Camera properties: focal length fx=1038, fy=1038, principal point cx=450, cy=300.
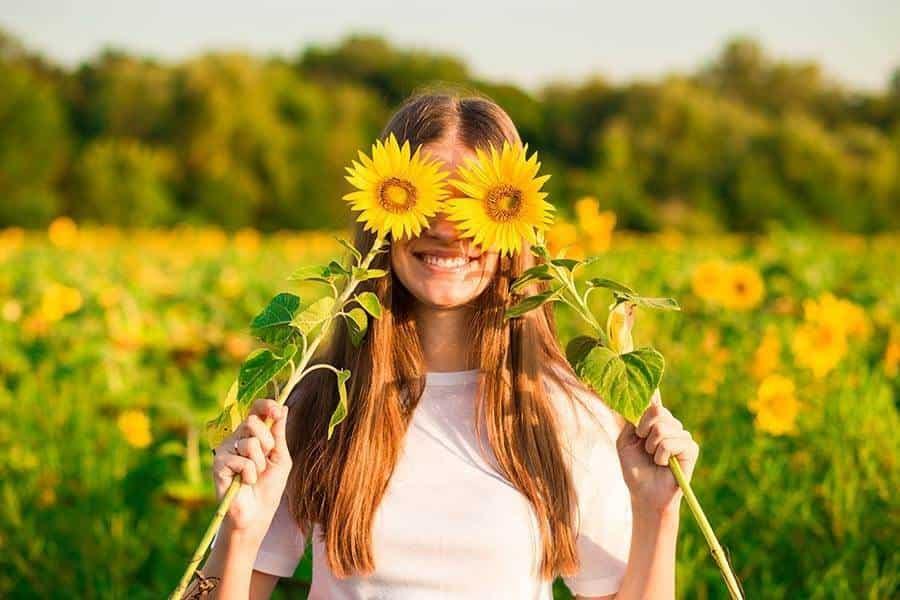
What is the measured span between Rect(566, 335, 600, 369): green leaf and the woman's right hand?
329 millimetres

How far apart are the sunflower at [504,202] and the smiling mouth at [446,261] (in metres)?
0.19

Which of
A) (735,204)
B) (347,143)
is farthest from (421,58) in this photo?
(735,204)

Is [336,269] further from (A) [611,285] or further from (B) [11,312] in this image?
(B) [11,312]

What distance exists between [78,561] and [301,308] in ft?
5.26

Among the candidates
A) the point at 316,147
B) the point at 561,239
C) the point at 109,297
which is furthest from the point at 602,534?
the point at 316,147

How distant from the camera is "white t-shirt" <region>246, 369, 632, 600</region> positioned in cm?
136

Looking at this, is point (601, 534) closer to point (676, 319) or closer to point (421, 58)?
point (676, 319)

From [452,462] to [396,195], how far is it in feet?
1.42

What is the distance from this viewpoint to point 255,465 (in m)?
1.14

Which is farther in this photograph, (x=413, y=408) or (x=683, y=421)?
(x=683, y=421)

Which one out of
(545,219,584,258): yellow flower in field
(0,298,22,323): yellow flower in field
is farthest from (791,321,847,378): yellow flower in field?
(0,298,22,323): yellow flower in field

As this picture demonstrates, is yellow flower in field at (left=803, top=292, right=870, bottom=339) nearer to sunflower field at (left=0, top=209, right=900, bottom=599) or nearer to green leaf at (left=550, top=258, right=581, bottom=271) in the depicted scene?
sunflower field at (left=0, top=209, right=900, bottom=599)

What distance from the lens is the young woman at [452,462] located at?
4.46 feet

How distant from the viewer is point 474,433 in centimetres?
144
